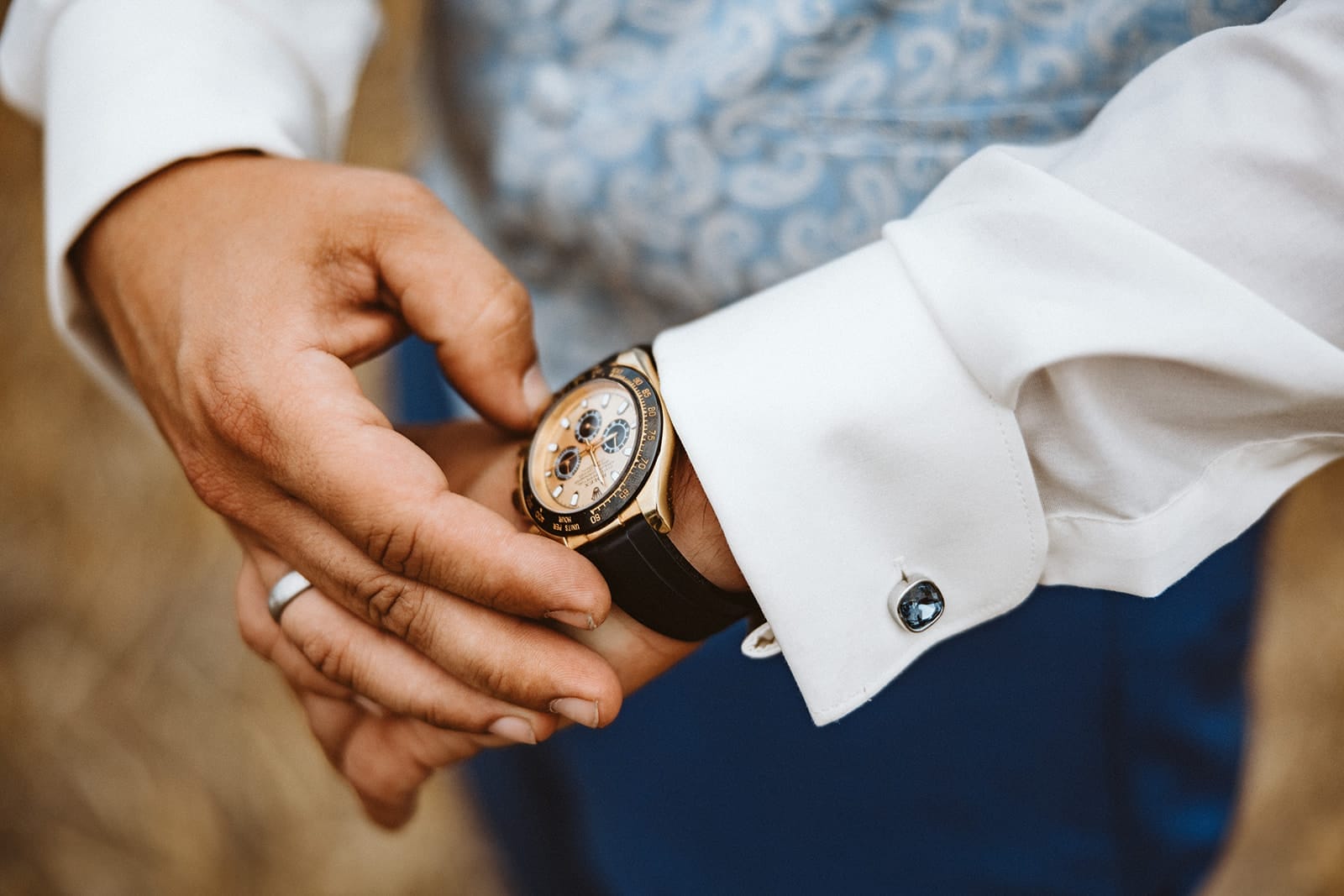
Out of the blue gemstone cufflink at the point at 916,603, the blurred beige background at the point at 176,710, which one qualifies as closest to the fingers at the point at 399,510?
the blue gemstone cufflink at the point at 916,603

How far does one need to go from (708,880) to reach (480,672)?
1.26ft

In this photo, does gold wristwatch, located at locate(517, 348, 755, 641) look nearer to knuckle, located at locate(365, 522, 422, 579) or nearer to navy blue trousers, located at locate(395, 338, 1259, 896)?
knuckle, located at locate(365, 522, 422, 579)

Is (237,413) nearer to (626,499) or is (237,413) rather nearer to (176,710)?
(626,499)

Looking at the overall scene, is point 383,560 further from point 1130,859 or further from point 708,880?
point 1130,859

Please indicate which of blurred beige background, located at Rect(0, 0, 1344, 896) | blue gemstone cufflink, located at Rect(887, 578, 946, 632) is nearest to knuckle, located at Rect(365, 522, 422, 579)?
blue gemstone cufflink, located at Rect(887, 578, 946, 632)

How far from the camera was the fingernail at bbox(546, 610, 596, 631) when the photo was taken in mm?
462

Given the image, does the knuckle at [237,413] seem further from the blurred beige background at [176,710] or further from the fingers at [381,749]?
the blurred beige background at [176,710]

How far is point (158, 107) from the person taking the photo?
58cm

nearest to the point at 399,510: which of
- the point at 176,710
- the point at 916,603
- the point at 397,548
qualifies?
the point at 397,548

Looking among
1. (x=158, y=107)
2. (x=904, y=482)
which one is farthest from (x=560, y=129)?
(x=904, y=482)

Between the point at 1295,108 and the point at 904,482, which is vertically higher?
the point at 1295,108

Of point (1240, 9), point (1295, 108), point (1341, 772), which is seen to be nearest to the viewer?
point (1295, 108)

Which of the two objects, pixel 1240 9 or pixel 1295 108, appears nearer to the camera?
pixel 1295 108

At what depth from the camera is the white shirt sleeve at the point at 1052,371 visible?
42cm
